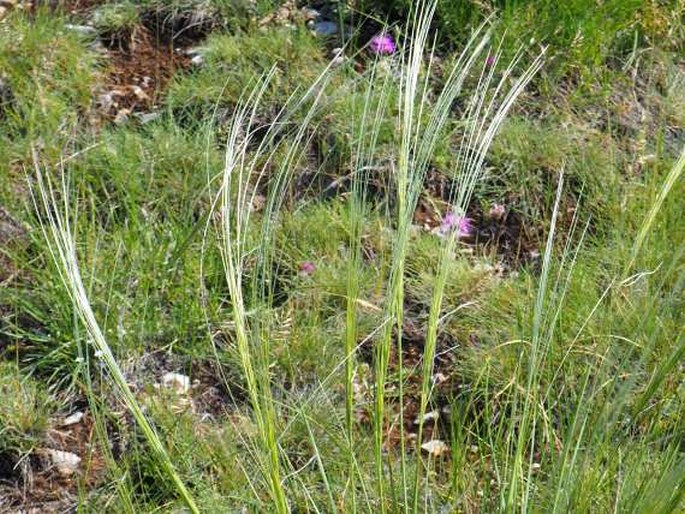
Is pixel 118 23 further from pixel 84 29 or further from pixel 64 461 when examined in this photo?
pixel 64 461

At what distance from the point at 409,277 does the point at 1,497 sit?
1.10 meters

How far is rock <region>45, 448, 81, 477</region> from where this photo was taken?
229 cm

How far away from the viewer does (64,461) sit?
230 cm

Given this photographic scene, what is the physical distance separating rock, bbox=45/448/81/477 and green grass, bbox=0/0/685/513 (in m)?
0.03

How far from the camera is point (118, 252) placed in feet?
7.85

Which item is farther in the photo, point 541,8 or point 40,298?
point 541,8

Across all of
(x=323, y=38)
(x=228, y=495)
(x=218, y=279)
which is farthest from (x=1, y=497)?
(x=323, y=38)

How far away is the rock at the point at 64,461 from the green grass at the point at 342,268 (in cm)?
3

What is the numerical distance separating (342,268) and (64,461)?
2.62 ft

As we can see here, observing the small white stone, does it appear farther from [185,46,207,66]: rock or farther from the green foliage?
[185,46,207,66]: rock

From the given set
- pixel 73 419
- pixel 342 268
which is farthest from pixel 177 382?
pixel 342 268

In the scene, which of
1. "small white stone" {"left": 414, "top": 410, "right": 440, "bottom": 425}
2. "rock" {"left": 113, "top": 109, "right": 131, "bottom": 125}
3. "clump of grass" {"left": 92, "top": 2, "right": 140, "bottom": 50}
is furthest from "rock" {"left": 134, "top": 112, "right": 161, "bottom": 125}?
"small white stone" {"left": 414, "top": 410, "right": 440, "bottom": 425}

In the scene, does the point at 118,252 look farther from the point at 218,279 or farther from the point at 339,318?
the point at 339,318

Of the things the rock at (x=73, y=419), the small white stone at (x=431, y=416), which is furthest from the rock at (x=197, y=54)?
the small white stone at (x=431, y=416)
